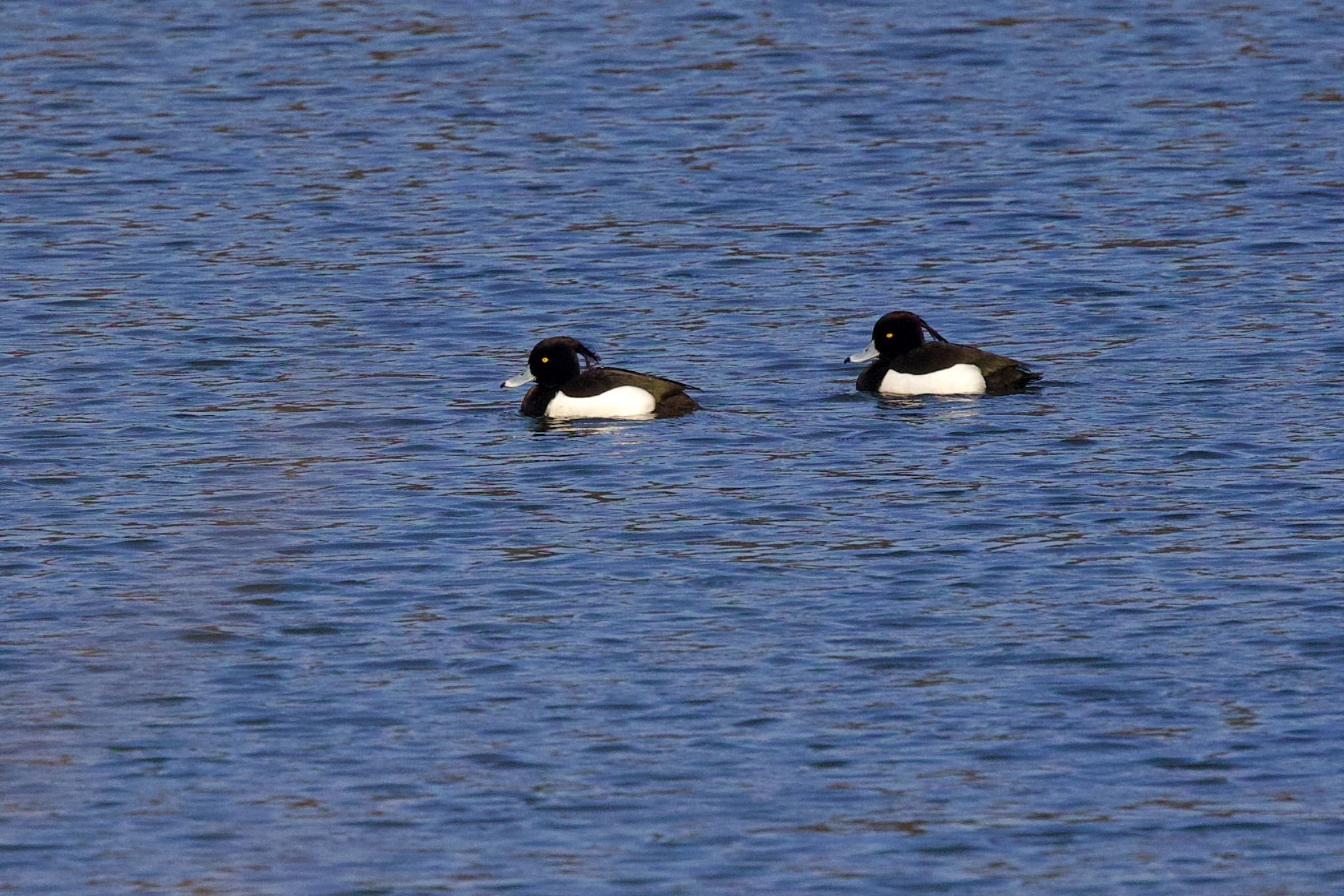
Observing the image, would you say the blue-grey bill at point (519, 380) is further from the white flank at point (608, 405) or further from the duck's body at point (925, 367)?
the duck's body at point (925, 367)

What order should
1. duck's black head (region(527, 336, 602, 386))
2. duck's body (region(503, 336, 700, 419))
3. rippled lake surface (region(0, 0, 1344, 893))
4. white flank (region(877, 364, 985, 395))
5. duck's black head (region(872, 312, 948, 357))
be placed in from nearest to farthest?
rippled lake surface (region(0, 0, 1344, 893)) < duck's body (region(503, 336, 700, 419)) < duck's black head (region(527, 336, 602, 386)) < white flank (region(877, 364, 985, 395)) < duck's black head (region(872, 312, 948, 357))

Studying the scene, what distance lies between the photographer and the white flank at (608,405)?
680 inches

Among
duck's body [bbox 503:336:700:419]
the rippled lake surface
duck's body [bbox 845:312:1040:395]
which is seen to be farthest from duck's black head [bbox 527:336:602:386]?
duck's body [bbox 845:312:1040:395]

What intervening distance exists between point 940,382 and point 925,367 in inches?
5.8

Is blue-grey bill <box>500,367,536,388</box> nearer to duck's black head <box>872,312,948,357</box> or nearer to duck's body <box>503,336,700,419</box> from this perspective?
duck's body <box>503,336,700,419</box>

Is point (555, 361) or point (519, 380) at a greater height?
point (555, 361)

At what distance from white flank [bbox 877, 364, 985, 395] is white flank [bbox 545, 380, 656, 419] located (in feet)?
5.91

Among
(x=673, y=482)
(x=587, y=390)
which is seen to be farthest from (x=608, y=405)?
(x=673, y=482)

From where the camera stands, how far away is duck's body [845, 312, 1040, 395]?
1772cm

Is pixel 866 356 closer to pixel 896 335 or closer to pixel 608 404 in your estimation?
pixel 896 335

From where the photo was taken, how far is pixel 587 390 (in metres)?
17.5

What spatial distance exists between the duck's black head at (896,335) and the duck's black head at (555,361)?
2.03 m

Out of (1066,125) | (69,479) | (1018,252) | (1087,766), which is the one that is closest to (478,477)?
(69,479)

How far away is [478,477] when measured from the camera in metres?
15.9
